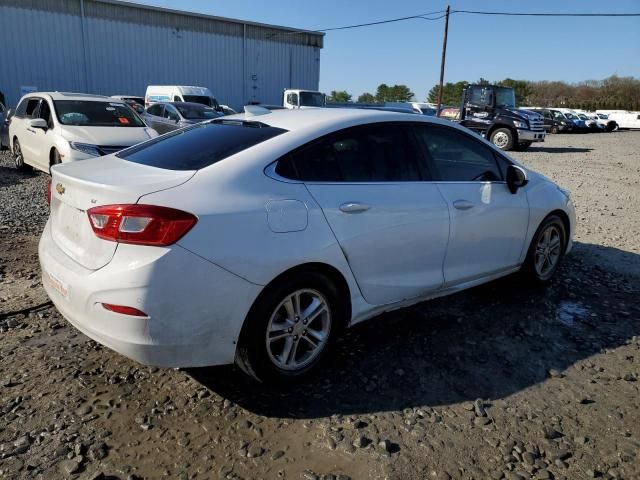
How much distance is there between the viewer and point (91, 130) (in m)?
8.74

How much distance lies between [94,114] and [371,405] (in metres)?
8.46

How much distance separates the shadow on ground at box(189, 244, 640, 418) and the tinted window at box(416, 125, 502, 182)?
108 centimetres

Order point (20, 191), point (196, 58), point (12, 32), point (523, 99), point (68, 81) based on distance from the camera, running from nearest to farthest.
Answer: point (20, 191) < point (12, 32) < point (68, 81) < point (196, 58) < point (523, 99)

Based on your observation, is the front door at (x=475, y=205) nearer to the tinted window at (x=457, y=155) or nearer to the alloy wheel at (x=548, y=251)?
the tinted window at (x=457, y=155)

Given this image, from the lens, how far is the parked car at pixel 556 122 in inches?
1428

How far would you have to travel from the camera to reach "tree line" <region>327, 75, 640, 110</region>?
6169 cm

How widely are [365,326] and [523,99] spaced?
241 ft

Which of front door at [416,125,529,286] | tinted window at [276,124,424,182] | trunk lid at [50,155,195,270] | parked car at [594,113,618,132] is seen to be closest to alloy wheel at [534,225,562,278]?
front door at [416,125,529,286]

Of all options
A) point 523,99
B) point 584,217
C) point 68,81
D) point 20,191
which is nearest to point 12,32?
point 68,81

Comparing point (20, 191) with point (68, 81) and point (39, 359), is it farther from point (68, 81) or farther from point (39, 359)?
point (68, 81)

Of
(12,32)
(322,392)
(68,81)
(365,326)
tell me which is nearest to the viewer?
(322,392)

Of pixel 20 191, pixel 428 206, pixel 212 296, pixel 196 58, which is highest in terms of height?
pixel 196 58

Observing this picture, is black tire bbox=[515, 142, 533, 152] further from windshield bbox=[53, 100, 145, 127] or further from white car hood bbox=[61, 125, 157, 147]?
white car hood bbox=[61, 125, 157, 147]

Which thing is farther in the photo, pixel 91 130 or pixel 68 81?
pixel 68 81
